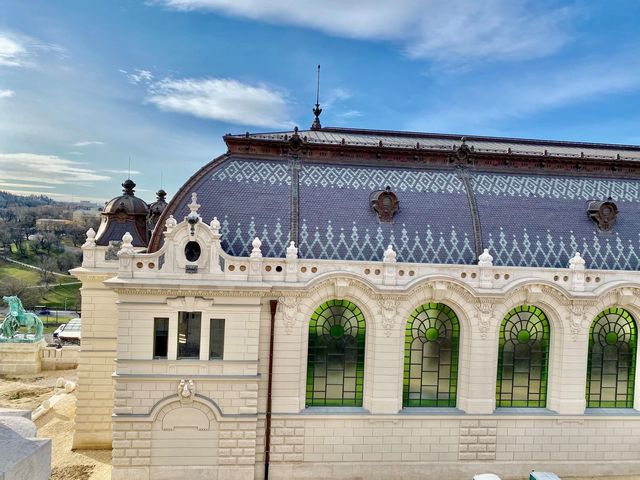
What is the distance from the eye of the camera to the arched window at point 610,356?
2986cm

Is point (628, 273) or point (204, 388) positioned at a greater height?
point (628, 273)

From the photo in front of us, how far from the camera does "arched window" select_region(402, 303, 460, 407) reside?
94.6 ft

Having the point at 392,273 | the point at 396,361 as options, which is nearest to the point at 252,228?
the point at 392,273

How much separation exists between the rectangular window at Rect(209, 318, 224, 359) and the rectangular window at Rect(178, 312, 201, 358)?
77cm

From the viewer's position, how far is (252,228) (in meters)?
29.2

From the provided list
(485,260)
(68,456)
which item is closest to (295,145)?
(485,260)

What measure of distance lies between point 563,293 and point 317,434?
1652cm

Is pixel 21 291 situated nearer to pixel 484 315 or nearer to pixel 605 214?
pixel 484 315

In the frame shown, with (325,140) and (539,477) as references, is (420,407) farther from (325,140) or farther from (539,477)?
(325,140)

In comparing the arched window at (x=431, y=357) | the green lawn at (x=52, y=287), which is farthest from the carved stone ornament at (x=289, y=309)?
the green lawn at (x=52, y=287)

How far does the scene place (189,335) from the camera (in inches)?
1064

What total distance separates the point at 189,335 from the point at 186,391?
2.99 metres

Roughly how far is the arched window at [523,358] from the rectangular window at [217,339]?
54.2 feet

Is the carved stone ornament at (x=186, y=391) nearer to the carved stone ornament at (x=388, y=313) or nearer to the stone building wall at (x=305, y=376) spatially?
the stone building wall at (x=305, y=376)
